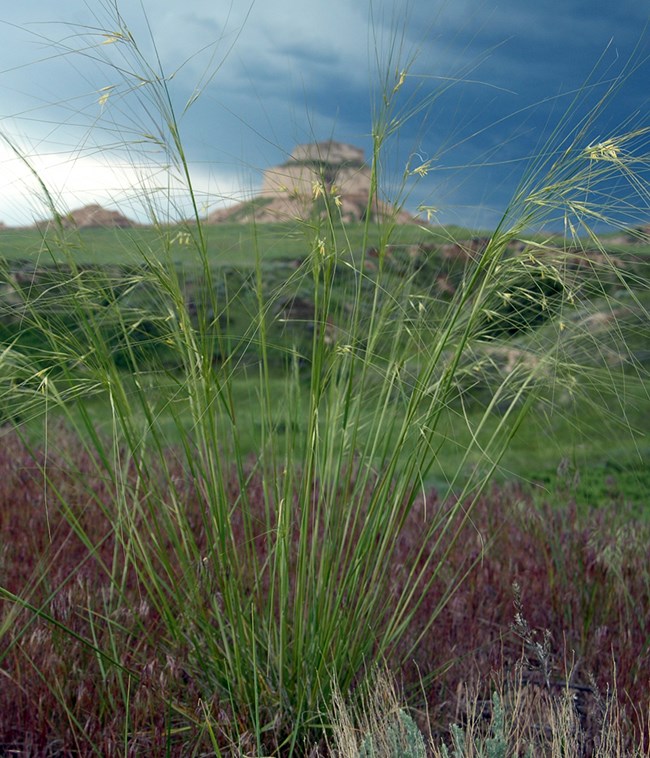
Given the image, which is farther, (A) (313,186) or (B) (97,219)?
(B) (97,219)

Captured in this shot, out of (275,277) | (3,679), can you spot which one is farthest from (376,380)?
(275,277)

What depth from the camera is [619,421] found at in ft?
7.79

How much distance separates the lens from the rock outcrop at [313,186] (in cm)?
226

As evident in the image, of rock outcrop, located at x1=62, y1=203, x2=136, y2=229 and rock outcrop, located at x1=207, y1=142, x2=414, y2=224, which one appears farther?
rock outcrop, located at x1=62, y1=203, x2=136, y2=229

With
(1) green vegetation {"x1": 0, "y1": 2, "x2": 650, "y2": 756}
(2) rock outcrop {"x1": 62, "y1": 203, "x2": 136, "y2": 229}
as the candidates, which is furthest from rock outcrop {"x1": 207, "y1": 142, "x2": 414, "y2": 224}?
(2) rock outcrop {"x1": 62, "y1": 203, "x2": 136, "y2": 229}

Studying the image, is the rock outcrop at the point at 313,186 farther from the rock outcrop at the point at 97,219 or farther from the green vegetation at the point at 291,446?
the rock outcrop at the point at 97,219

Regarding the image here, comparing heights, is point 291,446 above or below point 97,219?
below

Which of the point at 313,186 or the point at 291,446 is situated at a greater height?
the point at 313,186

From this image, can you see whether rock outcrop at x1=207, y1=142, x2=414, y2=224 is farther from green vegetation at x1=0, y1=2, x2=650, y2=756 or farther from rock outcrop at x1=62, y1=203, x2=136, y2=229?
rock outcrop at x1=62, y1=203, x2=136, y2=229

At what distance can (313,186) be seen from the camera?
2230 mm

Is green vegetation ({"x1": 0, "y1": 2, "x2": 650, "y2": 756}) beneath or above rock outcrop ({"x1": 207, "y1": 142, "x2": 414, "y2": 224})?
beneath

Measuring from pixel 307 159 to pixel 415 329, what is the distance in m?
0.60

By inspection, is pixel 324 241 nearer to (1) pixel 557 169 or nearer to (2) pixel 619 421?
(1) pixel 557 169

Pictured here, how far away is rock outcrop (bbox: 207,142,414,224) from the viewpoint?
2256mm
